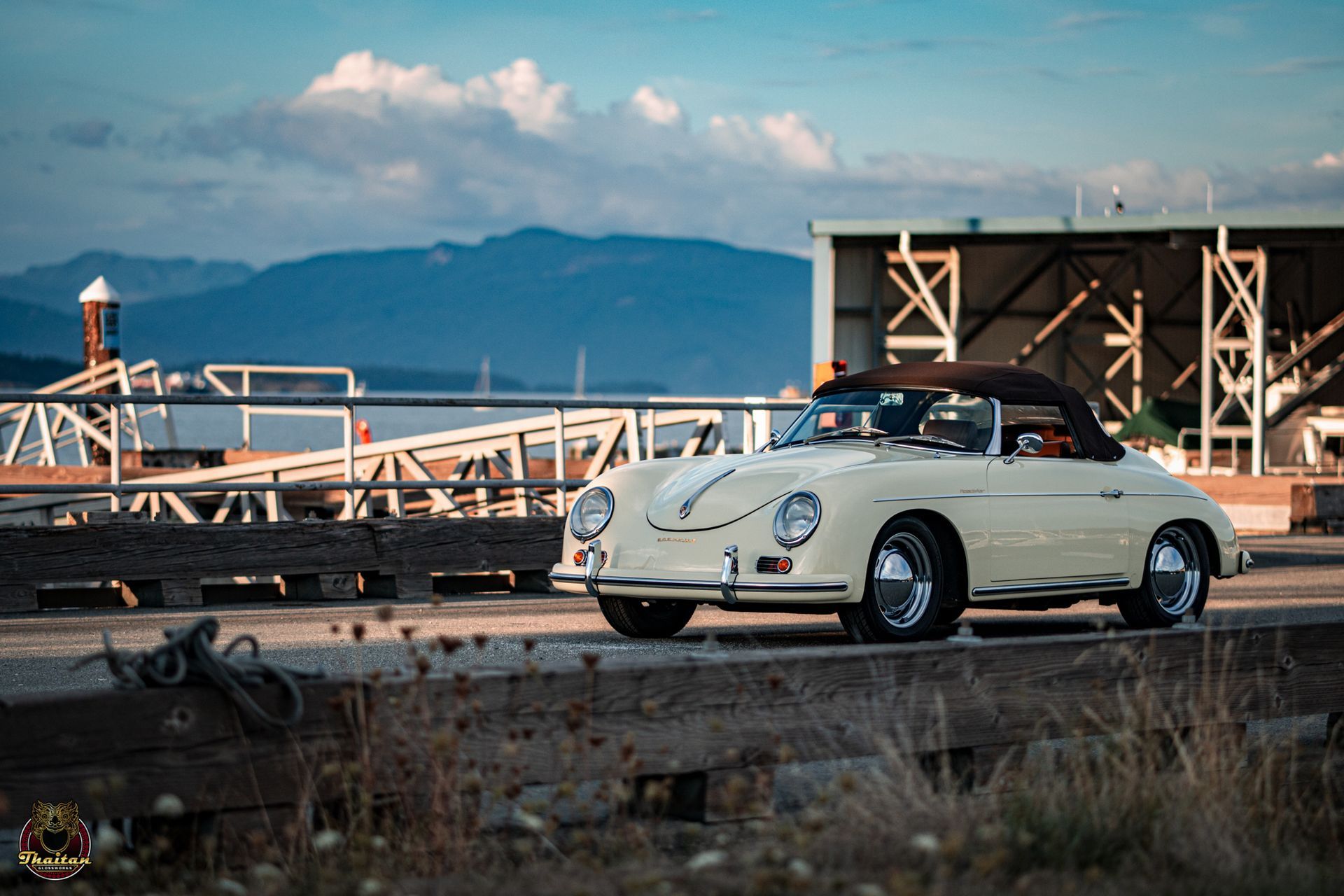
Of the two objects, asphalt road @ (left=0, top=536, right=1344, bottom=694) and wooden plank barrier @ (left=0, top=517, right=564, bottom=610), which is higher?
wooden plank barrier @ (left=0, top=517, right=564, bottom=610)

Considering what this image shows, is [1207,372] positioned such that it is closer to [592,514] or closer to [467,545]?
[467,545]

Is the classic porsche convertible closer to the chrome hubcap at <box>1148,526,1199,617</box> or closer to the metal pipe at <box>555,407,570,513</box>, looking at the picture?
the chrome hubcap at <box>1148,526,1199,617</box>

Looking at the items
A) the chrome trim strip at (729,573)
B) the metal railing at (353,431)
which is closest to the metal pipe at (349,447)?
the metal railing at (353,431)

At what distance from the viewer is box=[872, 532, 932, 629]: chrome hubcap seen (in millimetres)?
7352

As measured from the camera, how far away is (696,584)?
7.37 m

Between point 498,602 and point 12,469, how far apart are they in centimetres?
951

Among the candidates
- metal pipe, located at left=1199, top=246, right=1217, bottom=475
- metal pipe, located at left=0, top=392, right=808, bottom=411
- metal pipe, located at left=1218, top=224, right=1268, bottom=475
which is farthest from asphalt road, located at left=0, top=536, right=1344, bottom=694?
metal pipe, located at left=1199, top=246, right=1217, bottom=475

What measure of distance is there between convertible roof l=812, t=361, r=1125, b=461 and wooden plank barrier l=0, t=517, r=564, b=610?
11.7 feet

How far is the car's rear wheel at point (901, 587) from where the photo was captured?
7.24m

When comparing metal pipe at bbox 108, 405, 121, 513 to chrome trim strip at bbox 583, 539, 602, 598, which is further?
metal pipe at bbox 108, 405, 121, 513

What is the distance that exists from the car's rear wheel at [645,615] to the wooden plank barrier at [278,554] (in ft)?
10.4

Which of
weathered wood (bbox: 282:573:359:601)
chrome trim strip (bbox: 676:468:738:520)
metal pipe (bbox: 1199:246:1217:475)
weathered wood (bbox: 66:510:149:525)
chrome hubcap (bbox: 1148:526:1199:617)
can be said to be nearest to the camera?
chrome trim strip (bbox: 676:468:738:520)

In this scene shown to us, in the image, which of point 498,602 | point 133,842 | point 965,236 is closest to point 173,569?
point 498,602

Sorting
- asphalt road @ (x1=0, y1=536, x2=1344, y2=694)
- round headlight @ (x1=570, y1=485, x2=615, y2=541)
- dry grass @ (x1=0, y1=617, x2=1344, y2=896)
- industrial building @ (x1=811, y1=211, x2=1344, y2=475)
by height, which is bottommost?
asphalt road @ (x1=0, y1=536, x2=1344, y2=694)
